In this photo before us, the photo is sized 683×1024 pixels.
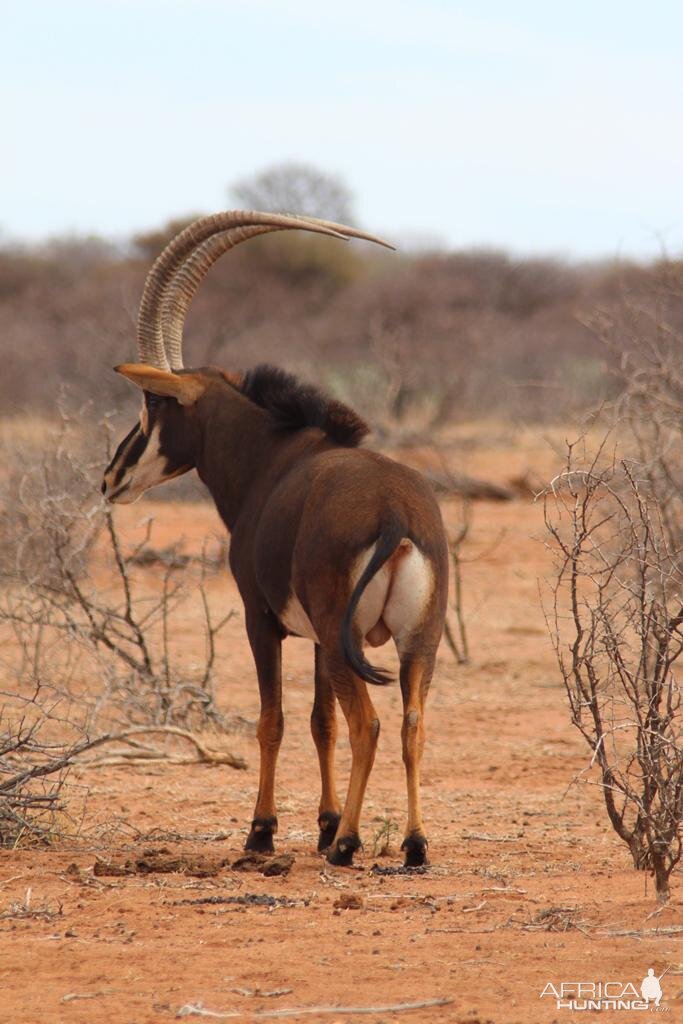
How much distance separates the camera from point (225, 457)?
662 cm

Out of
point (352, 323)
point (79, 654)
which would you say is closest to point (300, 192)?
point (352, 323)

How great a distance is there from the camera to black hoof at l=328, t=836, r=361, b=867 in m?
5.75

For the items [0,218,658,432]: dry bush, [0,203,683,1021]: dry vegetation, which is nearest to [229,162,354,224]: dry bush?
[0,218,658,432]: dry bush

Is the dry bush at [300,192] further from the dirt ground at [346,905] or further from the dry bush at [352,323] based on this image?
the dirt ground at [346,905]

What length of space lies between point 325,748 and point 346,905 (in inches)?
51.9

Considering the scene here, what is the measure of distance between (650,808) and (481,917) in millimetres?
754

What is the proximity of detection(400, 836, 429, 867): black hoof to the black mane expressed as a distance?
5.29 ft

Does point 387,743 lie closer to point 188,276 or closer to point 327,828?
point 327,828

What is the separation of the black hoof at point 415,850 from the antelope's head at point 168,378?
207cm

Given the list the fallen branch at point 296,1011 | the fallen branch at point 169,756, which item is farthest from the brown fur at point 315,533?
the fallen branch at point 296,1011

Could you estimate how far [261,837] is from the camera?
19.9 feet

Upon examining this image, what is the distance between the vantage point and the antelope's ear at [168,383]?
21.7 feet

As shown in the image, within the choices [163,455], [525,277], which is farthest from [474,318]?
[163,455]

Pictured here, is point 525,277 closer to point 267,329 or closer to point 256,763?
point 267,329
